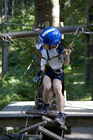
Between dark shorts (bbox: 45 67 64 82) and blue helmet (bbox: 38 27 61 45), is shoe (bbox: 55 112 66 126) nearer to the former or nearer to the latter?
dark shorts (bbox: 45 67 64 82)

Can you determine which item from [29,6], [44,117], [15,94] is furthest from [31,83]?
[44,117]

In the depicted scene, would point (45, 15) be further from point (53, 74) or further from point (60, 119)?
point (60, 119)

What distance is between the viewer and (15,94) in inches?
407

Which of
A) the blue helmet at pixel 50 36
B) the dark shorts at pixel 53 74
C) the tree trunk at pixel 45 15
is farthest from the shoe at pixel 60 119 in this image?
the blue helmet at pixel 50 36

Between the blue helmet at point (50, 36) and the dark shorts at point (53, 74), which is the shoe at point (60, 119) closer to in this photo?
the dark shorts at point (53, 74)

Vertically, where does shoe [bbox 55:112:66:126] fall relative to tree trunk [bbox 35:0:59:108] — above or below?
below

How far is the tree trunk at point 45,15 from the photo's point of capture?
212 inches

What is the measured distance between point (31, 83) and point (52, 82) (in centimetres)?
621

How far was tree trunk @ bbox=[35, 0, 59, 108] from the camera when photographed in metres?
5.38

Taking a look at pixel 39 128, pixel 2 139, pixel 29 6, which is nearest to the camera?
pixel 39 128

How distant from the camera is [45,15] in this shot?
17.8 feet

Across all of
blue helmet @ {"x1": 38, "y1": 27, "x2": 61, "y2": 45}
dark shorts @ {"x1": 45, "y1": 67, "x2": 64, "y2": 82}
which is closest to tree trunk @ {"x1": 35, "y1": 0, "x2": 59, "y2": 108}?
dark shorts @ {"x1": 45, "y1": 67, "x2": 64, "y2": 82}

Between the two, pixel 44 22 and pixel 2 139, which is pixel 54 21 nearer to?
pixel 44 22

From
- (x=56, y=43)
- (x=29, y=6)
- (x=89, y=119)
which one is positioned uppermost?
(x=29, y=6)
